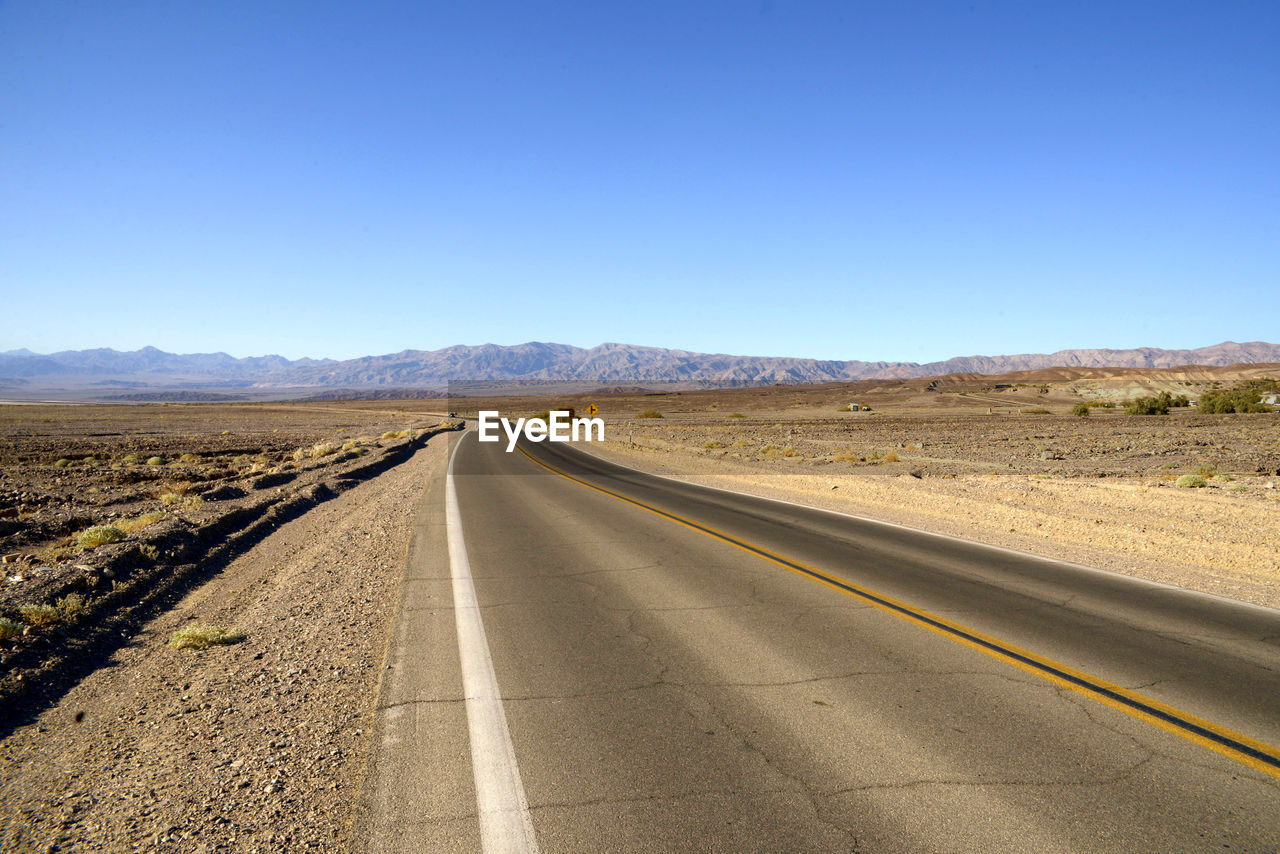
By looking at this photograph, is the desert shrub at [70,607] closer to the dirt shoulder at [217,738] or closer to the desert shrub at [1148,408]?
the dirt shoulder at [217,738]

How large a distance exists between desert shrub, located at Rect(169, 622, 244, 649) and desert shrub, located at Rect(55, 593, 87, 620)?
1.74 meters

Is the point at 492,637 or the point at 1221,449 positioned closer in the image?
the point at 492,637

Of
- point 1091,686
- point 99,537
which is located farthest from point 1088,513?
point 99,537

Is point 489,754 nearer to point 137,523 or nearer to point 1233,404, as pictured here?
point 137,523

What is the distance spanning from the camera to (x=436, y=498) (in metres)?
18.5

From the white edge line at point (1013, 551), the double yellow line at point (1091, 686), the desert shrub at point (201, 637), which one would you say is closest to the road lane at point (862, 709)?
the double yellow line at point (1091, 686)

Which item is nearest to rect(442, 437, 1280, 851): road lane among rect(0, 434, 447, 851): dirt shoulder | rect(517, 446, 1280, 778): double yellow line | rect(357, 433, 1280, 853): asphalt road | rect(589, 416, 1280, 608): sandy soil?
rect(357, 433, 1280, 853): asphalt road

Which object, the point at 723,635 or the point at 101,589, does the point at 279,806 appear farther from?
the point at 101,589

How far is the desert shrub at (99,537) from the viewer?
12.3 metres

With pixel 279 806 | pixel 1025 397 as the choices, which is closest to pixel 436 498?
pixel 279 806

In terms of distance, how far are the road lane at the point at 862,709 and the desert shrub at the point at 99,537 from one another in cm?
756

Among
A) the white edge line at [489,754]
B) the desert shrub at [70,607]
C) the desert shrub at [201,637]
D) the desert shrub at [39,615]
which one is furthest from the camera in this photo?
the desert shrub at [70,607]

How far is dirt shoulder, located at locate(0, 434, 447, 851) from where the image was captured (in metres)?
3.83

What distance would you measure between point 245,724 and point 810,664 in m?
4.41
